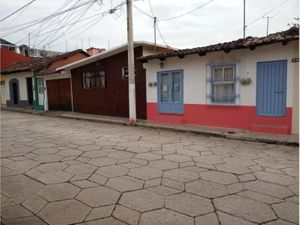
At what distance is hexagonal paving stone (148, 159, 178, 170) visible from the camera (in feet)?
16.5

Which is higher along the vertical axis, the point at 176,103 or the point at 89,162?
the point at 176,103

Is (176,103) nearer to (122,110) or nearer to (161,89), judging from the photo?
(161,89)

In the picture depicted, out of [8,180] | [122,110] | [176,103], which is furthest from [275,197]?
[122,110]

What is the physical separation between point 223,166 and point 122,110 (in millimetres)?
8449

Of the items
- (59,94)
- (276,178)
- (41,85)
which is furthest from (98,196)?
(41,85)

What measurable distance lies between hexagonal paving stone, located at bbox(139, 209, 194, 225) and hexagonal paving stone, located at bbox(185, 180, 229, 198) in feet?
2.40

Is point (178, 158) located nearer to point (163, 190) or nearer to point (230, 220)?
point (163, 190)

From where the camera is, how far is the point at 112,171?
479 centimetres

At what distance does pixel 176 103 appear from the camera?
33.9 ft

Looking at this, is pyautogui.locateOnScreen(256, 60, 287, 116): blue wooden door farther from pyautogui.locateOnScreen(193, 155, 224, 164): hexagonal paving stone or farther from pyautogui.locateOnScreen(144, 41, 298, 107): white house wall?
pyautogui.locateOnScreen(193, 155, 224, 164): hexagonal paving stone

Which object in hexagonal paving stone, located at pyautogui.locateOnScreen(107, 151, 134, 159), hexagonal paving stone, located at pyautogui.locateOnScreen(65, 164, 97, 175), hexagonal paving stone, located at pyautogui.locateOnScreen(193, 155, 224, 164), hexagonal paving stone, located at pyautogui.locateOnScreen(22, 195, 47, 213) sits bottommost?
hexagonal paving stone, located at pyautogui.locateOnScreen(22, 195, 47, 213)

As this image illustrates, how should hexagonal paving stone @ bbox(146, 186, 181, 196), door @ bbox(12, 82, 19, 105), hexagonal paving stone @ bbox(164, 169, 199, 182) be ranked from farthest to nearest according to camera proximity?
door @ bbox(12, 82, 19, 105) < hexagonal paving stone @ bbox(164, 169, 199, 182) < hexagonal paving stone @ bbox(146, 186, 181, 196)

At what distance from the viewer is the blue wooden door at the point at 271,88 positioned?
25.0ft

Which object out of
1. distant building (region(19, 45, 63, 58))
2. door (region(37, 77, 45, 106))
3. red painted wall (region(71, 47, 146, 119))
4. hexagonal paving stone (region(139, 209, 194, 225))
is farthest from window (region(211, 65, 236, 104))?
distant building (region(19, 45, 63, 58))
